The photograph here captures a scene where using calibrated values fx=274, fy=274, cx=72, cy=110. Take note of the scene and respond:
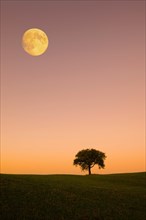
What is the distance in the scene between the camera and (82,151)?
104 meters

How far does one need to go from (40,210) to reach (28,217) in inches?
110

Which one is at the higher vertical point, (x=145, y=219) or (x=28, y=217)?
(x=28, y=217)

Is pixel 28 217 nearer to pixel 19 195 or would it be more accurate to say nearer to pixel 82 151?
pixel 19 195

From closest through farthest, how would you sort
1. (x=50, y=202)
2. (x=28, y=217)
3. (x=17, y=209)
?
(x=28, y=217), (x=17, y=209), (x=50, y=202)

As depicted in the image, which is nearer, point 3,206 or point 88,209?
point 3,206

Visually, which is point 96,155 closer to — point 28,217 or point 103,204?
point 103,204

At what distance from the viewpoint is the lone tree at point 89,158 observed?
102 m

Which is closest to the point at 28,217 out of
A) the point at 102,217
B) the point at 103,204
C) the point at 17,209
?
the point at 17,209

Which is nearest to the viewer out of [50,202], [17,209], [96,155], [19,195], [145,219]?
[17,209]

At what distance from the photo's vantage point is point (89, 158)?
10150 centimetres

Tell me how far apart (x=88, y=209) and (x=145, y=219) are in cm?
476

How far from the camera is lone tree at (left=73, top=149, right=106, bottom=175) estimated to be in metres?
102

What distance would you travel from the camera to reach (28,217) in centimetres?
1855

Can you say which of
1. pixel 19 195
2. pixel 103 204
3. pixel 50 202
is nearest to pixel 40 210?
pixel 50 202
